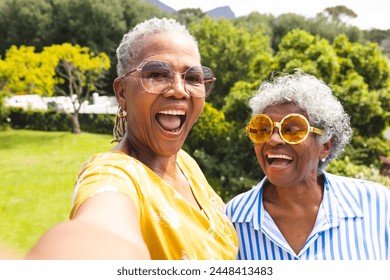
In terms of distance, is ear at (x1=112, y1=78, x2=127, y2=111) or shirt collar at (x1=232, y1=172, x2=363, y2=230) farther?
shirt collar at (x1=232, y1=172, x2=363, y2=230)

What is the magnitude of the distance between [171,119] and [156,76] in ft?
0.54

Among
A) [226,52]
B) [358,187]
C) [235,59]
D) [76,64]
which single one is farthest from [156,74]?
[76,64]

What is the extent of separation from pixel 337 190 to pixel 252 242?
47 centimetres

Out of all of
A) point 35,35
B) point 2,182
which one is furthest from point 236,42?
point 35,35

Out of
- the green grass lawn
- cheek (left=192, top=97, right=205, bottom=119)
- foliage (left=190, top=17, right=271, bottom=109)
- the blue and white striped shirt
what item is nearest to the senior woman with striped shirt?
the blue and white striped shirt

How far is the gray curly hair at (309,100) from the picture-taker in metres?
1.97

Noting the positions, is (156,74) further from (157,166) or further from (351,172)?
(351,172)

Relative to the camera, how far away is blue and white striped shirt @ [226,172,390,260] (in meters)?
1.87

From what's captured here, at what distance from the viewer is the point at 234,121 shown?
7.83m

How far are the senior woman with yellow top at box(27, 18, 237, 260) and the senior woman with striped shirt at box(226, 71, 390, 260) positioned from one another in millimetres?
197

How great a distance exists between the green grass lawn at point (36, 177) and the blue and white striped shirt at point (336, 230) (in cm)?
312

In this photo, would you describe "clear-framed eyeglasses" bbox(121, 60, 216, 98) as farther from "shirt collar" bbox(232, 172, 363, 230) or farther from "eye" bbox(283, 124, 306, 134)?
"shirt collar" bbox(232, 172, 363, 230)

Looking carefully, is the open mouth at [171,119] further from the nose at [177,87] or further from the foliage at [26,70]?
the foliage at [26,70]

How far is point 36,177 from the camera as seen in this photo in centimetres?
1255
